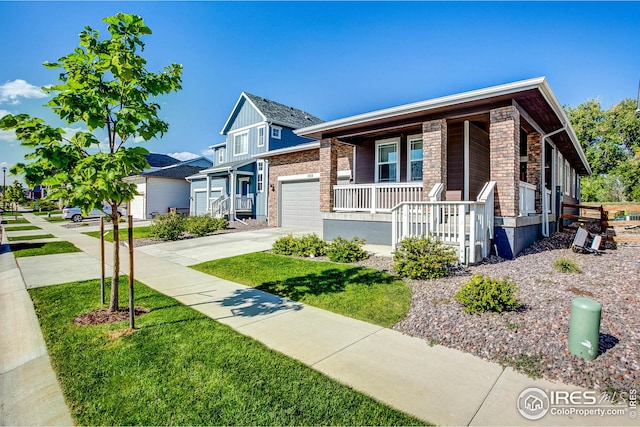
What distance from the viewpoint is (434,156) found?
8.62 meters

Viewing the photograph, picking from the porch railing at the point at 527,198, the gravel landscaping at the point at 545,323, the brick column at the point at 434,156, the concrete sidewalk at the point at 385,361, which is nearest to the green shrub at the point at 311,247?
the concrete sidewalk at the point at 385,361

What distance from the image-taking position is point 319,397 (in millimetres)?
2537

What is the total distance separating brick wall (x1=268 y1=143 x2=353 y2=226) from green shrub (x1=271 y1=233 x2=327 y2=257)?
205 inches

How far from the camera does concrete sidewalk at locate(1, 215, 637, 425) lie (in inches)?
94.8

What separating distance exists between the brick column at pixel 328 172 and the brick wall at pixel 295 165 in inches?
89.7

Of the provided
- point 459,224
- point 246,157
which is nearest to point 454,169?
point 459,224

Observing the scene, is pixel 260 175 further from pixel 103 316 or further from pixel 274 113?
pixel 103 316

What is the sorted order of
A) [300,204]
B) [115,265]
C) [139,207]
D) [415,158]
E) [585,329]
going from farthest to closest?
[139,207] → [300,204] → [415,158] → [115,265] → [585,329]

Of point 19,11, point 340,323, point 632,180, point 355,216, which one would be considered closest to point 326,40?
point 355,216

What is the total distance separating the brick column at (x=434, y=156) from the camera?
8547mm

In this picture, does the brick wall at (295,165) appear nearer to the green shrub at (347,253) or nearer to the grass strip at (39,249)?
the green shrub at (347,253)

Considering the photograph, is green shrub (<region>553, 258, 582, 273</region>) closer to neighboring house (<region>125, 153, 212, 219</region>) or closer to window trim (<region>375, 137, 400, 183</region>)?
window trim (<region>375, 137, 400, 183</region>)

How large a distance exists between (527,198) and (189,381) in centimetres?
944

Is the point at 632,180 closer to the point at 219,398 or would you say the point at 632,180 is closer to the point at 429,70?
the point at 429,70
